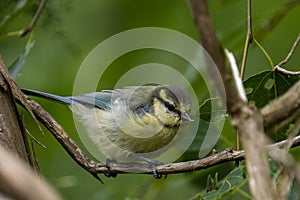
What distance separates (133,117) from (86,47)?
1.12 metres

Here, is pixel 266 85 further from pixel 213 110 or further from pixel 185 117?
pixel 185 117

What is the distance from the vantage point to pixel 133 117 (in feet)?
6.20

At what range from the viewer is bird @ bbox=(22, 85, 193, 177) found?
1800 mm

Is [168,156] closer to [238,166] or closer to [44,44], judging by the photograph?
[238,166]

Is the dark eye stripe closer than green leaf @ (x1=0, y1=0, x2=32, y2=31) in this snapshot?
No

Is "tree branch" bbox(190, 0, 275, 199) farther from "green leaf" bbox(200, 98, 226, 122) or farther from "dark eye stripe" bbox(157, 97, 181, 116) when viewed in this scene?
"dark eye stripe" bbox(157, 97, 181, 116)

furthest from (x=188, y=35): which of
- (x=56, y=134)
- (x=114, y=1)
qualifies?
(x=56, y=134)

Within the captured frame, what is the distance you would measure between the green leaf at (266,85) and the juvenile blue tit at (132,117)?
361mm

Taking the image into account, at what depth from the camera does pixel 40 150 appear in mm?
2627

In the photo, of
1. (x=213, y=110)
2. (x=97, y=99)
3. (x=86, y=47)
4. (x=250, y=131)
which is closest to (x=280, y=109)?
(x=250, y=131)

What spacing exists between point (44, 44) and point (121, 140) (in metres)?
1.27

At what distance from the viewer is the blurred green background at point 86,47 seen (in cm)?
248

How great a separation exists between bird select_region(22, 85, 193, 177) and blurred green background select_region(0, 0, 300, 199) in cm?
34

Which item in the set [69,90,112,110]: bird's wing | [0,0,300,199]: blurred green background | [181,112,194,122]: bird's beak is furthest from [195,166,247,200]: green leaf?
[0,0,300,199]: blurred green background
